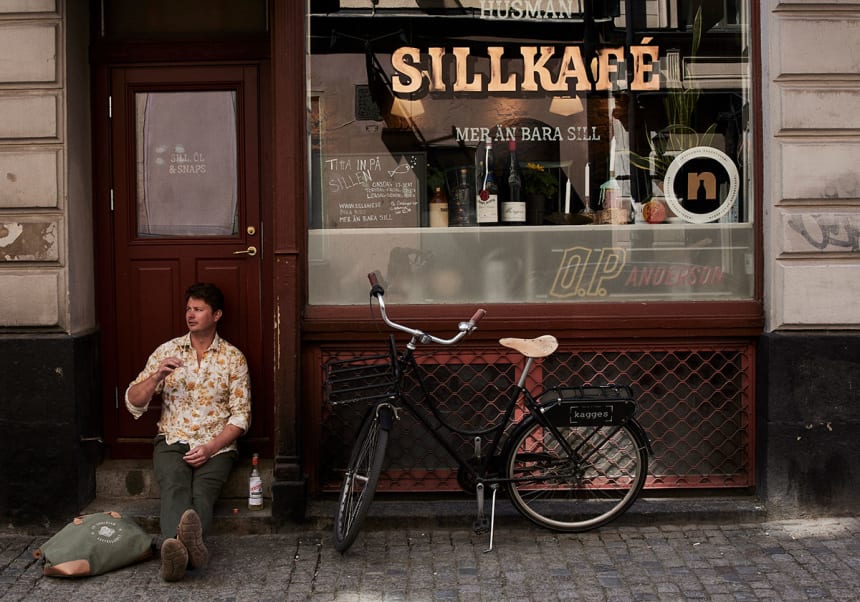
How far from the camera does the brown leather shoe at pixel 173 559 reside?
4.58m

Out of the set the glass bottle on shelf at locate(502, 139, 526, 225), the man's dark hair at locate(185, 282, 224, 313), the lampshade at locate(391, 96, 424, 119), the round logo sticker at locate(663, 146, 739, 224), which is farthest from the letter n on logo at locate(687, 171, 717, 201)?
the man's dark hair at locate(185, 282, 224, 313)

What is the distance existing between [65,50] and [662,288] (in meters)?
3.75

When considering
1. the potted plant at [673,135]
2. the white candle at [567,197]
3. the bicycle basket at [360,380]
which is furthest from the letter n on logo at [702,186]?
the bicycle basket at [360,380]

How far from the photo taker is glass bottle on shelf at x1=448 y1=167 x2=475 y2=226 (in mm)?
5812

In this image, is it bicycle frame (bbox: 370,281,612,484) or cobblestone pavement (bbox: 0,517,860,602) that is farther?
bicycle frame (bbox: 370,281,612,484)

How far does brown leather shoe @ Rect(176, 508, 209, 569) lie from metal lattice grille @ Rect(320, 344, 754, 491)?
110cm

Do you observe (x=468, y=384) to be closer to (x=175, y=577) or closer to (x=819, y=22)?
(x=175, y=577)

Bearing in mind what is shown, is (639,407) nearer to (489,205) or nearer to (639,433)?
(639,433)

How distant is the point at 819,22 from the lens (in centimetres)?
540

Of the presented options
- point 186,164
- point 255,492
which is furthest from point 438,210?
point 255,492

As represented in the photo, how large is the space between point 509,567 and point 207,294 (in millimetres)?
2315

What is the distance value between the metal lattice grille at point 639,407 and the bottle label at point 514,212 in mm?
826

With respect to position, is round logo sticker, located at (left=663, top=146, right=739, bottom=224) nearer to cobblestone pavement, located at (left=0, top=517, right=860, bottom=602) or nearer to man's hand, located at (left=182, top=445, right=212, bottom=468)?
cobblestone pavement, located at (left=0, top=517, right=860, bottom=602)

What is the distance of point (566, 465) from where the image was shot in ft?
17.1
